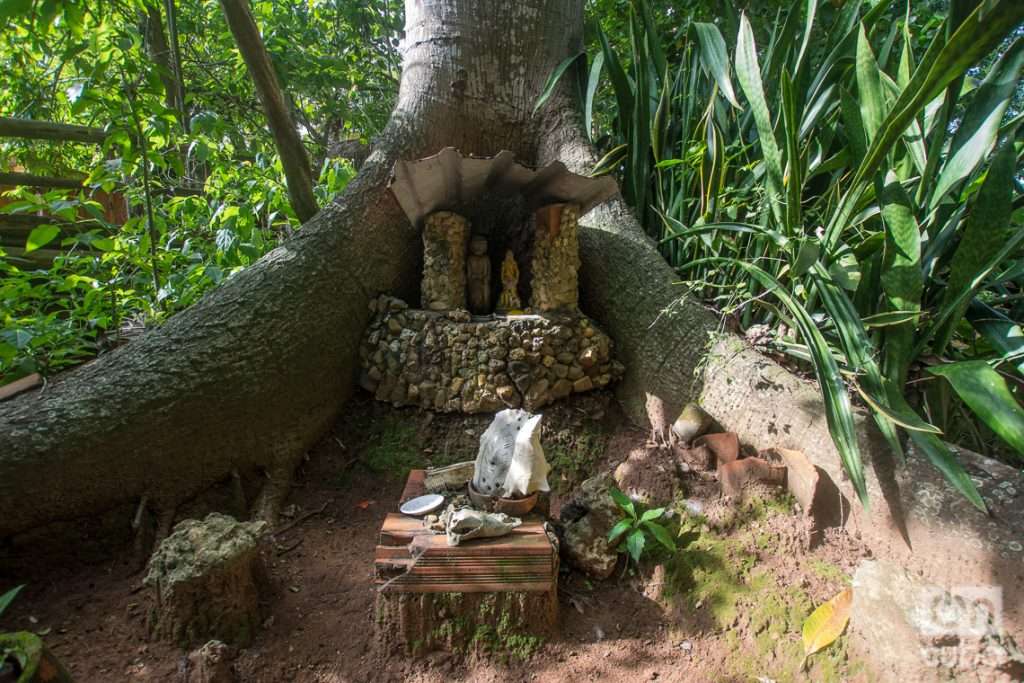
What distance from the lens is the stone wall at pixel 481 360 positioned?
2328 millimetres

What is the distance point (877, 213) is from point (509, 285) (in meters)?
1.48

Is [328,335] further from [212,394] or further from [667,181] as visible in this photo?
[667,181]

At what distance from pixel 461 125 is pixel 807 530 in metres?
2.47

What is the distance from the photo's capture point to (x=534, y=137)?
10.2 ft

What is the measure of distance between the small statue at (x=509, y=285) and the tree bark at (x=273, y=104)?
1099 millimetres

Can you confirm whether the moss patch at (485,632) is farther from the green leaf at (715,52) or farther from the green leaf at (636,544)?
the green leaf at (715,52)

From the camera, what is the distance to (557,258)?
8.02ft

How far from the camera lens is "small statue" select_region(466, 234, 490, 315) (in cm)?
261

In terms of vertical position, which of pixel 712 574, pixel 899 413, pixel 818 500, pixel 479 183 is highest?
pixel 479 183

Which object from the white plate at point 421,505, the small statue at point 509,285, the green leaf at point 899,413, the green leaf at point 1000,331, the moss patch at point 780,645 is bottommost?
the moss patch at point 780,645

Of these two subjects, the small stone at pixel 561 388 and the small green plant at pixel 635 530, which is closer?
the small green plant at pixel 635 530

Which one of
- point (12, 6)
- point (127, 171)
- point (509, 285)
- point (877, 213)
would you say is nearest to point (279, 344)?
point (509, 285)

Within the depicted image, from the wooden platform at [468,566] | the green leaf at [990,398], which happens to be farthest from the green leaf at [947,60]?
the wooden platform at [468,566]

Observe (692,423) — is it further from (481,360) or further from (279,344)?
(279,344)
